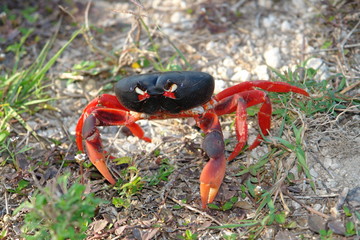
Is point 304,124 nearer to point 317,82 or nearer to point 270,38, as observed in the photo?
point 317,82

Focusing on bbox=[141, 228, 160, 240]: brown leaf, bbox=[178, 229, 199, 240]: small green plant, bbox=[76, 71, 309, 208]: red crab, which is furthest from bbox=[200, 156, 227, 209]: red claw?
bbox=[141, 228, 160, 240]: brown leaf

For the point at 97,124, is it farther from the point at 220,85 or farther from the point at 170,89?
the point at 220,85

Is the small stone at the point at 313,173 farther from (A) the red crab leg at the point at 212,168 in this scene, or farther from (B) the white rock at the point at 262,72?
(B) the white rock at the point at 262,72

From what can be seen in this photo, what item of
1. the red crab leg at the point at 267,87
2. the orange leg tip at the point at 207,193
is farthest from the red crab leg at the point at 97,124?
the red crab leg at the point at 267,87

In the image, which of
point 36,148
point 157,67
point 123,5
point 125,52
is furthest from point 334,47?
point 36,148

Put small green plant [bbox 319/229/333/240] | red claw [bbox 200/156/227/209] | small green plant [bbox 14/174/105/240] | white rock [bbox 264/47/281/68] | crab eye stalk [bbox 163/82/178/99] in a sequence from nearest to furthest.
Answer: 1. small green plant [bbox 14/174/105/240]
2. small green plant [bbox 319/229/333/240]
3. red claw [bbox 200/156/227/209]
4. crab eye stalk [bbox 163/82/178/99]
5. white rock [bbox 264/47/281/68]

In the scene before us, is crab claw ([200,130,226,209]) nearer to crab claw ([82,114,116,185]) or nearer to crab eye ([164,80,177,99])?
crab eye ([164,80,177,99])
